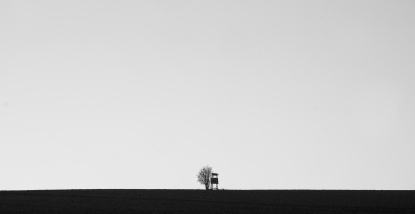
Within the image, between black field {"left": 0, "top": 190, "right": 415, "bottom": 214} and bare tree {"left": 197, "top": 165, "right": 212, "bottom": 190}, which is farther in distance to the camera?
bare tree {"left": 197, "top": 165, "right": 212, "bottom": 190}

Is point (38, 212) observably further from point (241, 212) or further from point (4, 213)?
point (241, 212)

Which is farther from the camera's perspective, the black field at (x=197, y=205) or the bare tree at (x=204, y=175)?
the bare tree at (x=204, y=175)

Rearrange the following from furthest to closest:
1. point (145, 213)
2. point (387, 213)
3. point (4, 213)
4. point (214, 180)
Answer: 1. point (214, 180)
2. point (387, 213)
3. point (145, 213)
4. point (4, 213)

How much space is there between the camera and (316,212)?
33.3 m

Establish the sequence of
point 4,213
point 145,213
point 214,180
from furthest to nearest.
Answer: point 214,180
point 145,213
point 4,213

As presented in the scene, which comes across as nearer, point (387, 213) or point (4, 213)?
point (4, 213)

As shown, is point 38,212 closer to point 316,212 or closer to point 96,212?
point 96,212

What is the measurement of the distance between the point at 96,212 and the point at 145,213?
3.73 metres

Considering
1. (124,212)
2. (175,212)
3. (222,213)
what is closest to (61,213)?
(124,212)

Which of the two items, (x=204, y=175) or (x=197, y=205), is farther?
(x=204, y=175)

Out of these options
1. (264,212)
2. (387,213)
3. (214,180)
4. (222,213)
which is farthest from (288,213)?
(214,180)

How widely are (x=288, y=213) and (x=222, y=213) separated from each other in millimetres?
5403

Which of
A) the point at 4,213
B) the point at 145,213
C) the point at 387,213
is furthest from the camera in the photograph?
the point at 387,213

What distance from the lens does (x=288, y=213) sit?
32.7 m
